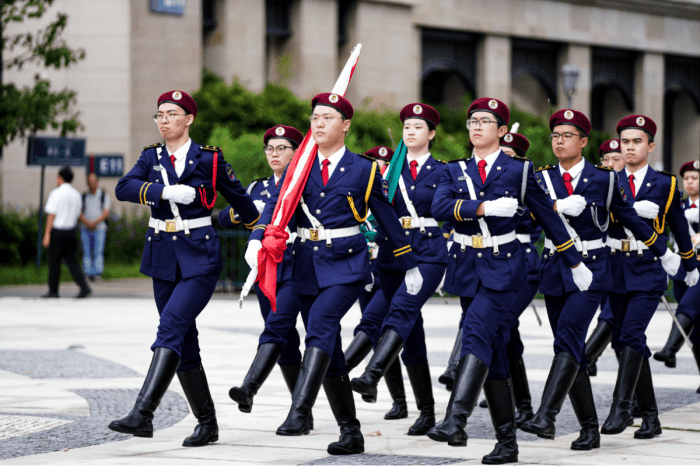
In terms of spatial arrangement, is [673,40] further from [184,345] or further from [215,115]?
[184,345]

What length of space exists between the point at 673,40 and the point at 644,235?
1489 inches

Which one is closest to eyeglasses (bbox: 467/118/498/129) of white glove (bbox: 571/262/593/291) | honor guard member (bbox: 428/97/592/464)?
honor guard member (bbox: 428/97/592/464)

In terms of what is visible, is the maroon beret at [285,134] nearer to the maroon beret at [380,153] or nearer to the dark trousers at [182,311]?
the maroon beret at [380,153]

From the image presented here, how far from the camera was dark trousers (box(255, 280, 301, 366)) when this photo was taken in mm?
7008

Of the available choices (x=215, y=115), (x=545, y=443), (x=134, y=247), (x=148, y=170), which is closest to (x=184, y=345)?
(x=148, y=170)

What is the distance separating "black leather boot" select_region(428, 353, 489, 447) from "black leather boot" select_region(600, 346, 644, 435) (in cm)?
132

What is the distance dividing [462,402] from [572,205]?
153cm

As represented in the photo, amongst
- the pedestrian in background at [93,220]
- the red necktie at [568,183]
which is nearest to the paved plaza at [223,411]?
the red necktie at [568,183]

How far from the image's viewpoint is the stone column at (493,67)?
37594mm

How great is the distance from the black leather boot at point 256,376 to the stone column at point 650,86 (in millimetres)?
37062

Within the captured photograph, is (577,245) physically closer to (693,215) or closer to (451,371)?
(451,371)

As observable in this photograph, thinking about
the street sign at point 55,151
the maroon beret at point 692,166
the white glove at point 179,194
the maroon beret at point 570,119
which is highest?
the street sign at point 55,151

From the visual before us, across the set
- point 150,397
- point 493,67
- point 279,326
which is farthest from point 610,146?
point 493,67

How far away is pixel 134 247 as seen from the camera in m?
25.2
